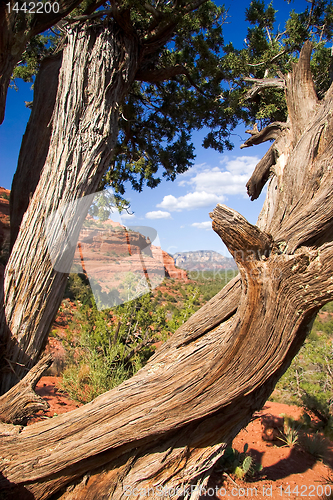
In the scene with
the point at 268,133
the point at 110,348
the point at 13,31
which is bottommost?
the point at 110,348

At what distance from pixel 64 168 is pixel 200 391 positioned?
84.0 inches

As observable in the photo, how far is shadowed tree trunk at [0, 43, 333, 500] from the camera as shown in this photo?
5.38 ft

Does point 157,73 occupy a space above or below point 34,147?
above

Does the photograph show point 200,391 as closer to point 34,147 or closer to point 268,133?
point 268,133

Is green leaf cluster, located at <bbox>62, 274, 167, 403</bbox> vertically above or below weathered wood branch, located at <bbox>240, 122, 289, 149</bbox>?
below

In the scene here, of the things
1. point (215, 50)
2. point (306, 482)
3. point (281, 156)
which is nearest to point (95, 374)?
point (306, 482)

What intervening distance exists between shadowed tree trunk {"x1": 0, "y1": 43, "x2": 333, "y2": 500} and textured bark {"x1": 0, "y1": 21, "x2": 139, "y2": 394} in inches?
29.1

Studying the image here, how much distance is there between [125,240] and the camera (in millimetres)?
34031

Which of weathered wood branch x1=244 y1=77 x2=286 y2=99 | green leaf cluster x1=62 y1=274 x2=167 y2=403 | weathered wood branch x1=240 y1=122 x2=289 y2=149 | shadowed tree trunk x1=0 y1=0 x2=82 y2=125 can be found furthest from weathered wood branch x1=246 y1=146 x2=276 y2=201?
green leaf cluster x1=62 y1=274 x2=167 y2=403

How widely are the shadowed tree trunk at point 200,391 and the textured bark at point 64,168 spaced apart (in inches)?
29.1

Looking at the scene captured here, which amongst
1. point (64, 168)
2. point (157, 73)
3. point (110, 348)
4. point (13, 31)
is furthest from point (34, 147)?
point (110, 348)

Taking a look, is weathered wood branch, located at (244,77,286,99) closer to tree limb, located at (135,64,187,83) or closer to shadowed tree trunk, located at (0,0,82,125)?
tree limb, located at (135,64,187,83)

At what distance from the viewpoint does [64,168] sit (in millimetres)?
2789

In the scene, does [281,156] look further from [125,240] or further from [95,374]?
[125,240]
